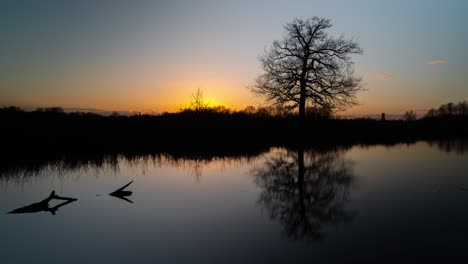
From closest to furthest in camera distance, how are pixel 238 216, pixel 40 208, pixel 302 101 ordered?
pixel 238 216, pixel 40 208, pixel 302 101

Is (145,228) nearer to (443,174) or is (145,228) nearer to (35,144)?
(443,174)

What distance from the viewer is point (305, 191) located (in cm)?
867

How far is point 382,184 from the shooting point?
9.27 meters

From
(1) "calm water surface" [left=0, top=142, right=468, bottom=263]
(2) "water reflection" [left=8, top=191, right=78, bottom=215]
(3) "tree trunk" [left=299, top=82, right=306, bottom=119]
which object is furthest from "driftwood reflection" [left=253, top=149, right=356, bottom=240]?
(3) "tree trunk" [left=299, top=82, right=306, bottom=119]

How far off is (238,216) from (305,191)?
2852 millimetres

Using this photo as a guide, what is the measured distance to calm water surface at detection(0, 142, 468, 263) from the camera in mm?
4648

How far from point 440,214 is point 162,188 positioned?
648 centimetres

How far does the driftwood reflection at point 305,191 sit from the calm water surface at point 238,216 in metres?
0.03

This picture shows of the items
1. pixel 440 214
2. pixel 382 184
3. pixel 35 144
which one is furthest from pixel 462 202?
pixel 35 144

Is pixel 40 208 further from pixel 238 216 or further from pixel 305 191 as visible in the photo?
pixel 305 191

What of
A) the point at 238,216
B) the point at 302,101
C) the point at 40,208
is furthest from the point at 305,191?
the point at 302,101

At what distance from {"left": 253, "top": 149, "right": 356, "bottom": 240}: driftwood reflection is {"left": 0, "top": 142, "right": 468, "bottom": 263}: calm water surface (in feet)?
0.10

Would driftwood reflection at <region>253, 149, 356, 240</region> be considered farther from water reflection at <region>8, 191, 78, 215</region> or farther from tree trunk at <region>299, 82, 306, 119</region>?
tree trunk at <region>299, 82, 306, 119</region>

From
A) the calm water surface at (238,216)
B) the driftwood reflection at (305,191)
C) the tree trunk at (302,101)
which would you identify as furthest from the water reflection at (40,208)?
the tree trunk at (302,101)
